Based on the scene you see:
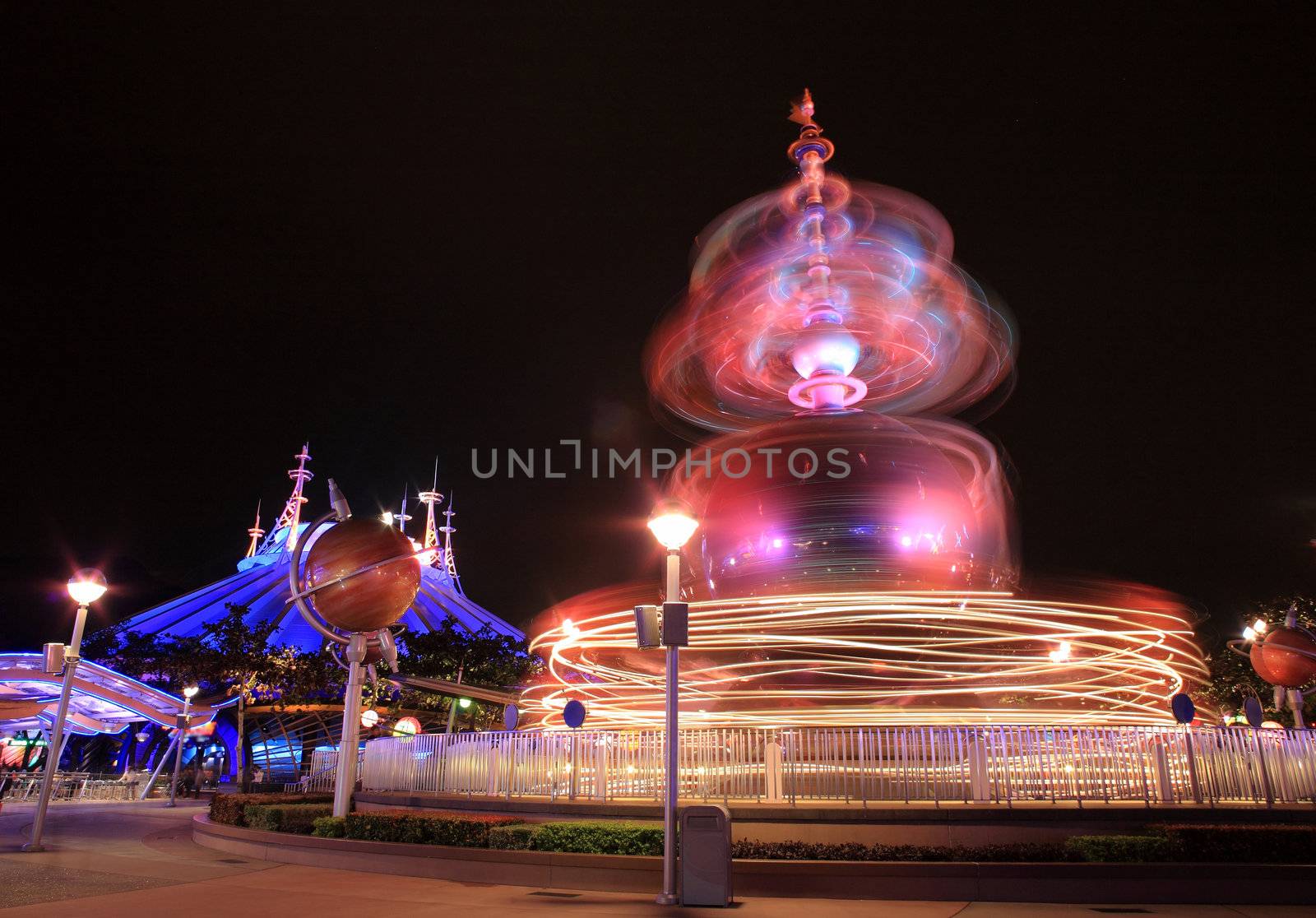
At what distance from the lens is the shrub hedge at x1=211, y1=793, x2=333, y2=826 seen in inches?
706

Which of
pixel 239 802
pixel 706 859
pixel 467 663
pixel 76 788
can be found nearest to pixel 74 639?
pixel 239 802

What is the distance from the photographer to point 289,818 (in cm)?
1598

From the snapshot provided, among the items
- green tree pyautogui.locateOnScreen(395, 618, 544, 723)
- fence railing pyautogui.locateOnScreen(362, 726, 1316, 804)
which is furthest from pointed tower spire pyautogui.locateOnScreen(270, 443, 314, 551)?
fence railing pyautogui.locateOnScreen(362, 726, 1316, 804)

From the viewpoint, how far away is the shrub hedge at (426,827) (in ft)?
43.2

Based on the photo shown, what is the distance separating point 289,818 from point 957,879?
1145cm

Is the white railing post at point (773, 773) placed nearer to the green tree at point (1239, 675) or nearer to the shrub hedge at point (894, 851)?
the shrub hedge at point (894, 851)

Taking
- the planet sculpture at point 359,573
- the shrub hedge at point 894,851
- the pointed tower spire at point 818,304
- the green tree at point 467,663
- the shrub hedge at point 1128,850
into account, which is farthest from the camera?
the green tree at point 467,663

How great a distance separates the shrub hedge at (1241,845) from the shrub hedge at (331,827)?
471 inches

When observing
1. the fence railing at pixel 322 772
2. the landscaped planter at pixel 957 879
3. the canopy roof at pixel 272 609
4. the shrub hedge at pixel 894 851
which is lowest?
the landscaped planter at pixel 957 879

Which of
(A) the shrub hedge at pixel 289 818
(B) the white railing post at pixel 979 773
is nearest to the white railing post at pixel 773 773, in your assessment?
(B) the white railing post at pixel 979 773

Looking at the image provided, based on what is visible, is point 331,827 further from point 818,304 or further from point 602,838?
point 818,304

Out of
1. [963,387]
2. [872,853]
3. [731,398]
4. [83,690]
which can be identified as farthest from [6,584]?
[872,853]

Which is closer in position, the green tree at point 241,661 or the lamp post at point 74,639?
the lamp post at point 74,639

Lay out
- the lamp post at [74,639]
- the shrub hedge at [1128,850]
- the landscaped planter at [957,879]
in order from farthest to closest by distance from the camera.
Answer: the lamp post at [74,639]
the shrub hedge at [1128,850]
the landscaped planter at [957,879]
